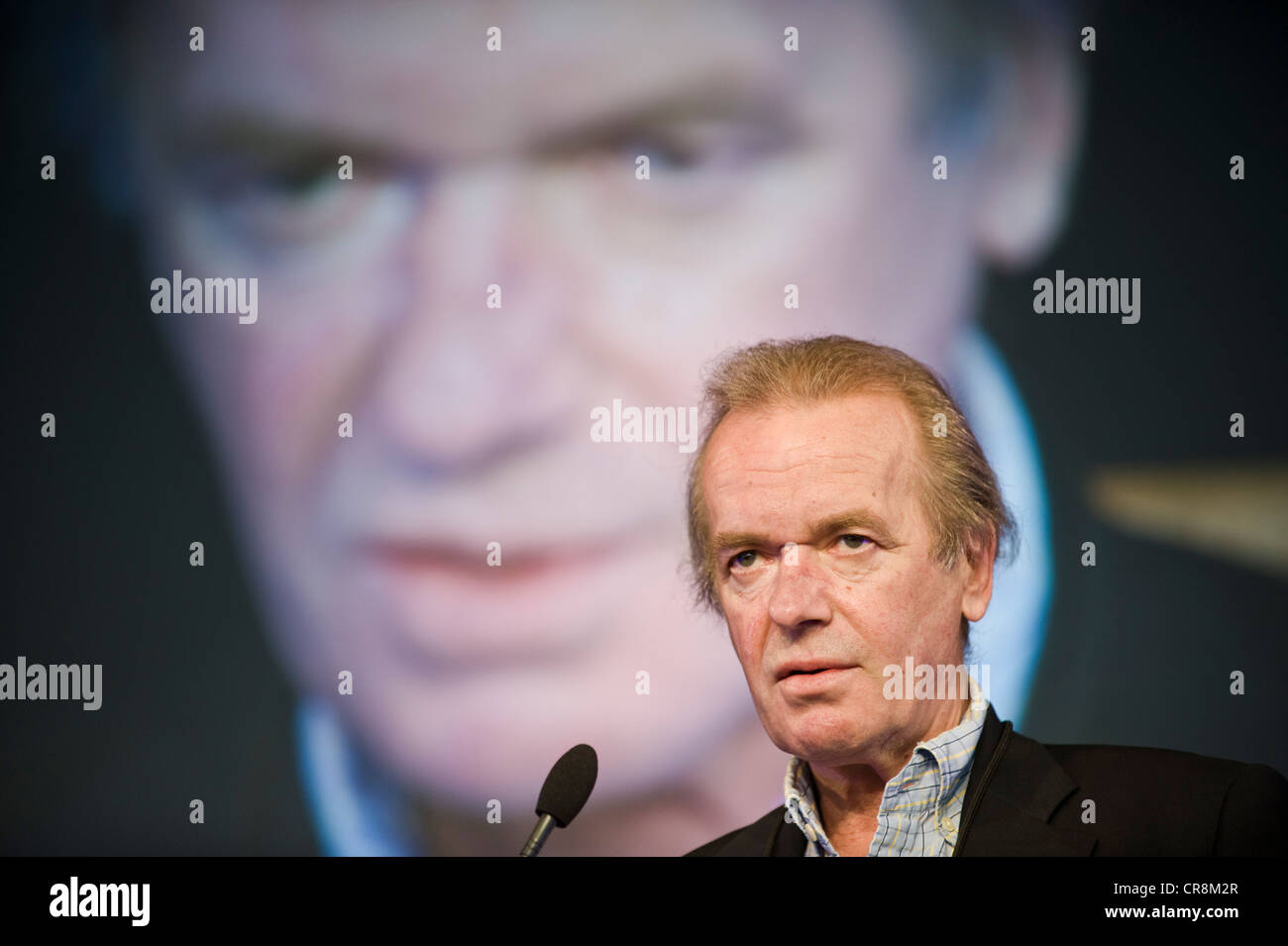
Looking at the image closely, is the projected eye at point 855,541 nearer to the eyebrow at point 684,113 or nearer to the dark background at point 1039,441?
the dark background at point 1039,441

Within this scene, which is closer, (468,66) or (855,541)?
(855,541)

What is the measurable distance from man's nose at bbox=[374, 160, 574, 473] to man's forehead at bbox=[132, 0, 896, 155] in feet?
1.00

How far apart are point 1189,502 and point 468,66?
2.30 metres

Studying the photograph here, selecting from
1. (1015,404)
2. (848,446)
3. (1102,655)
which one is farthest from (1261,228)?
(848,446)

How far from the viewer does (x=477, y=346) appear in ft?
11.1

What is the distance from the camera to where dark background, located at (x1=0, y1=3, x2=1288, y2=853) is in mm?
3256

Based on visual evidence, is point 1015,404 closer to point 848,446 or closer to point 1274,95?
point 1274,95

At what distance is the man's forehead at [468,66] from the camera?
3422mm

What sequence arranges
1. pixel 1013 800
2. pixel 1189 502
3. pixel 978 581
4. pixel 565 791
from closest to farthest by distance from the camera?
pixel 565 791
pixel 1013 800
pixel 978 581
pixel 1189 502

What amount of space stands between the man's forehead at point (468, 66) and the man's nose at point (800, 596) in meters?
1.75

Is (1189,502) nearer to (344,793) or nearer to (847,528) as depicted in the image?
(847,528)

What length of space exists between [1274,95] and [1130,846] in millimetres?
2336

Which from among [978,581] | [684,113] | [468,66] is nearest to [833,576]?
[978,581]

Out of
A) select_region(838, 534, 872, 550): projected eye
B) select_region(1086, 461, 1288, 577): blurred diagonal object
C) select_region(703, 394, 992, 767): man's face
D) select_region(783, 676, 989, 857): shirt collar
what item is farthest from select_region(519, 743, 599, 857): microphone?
select_region(1086, 461, 1288, 577): blurred diagonal object
